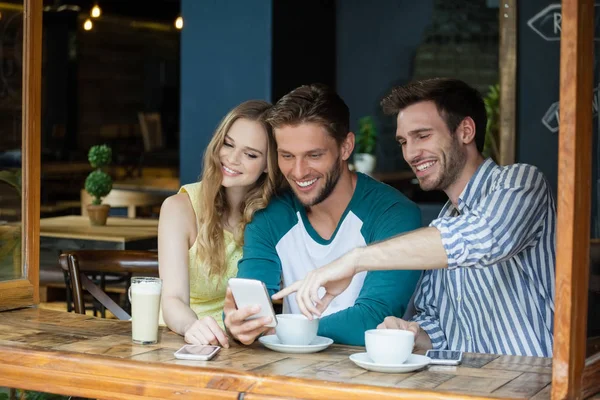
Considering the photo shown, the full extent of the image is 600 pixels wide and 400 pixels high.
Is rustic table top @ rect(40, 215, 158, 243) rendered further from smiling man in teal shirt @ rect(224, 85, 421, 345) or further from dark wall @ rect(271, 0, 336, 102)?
smiling man in teal shirt @ rect(224, 85, 421, 345)

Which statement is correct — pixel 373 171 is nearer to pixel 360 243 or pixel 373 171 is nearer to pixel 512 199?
pixel 360 243

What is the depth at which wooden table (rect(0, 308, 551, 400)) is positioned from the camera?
1820mm

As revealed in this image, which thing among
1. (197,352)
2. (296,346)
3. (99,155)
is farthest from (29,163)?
(99,155)

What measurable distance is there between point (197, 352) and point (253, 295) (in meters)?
0.18

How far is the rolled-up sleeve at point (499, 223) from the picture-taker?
2070mm

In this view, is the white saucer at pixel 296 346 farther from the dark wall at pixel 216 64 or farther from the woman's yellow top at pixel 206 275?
the dark wall at pixel 216 64

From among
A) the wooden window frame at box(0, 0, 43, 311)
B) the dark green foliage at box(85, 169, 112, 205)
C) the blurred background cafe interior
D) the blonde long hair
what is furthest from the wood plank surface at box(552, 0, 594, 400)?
the dark green foliage at box(85, 169, 112, 205)

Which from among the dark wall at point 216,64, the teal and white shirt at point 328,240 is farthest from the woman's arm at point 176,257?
the dark wall at point 216,64

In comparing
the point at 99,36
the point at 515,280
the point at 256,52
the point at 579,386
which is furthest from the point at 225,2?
the point at 99,36

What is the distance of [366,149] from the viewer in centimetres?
662

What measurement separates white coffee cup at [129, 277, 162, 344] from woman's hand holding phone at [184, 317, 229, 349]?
3.4 inches

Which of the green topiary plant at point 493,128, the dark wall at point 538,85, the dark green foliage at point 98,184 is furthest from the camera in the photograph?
the green topiary plant at point 493,128

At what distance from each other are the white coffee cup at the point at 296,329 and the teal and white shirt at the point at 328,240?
1.35 ft

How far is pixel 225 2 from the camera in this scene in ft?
19.0
